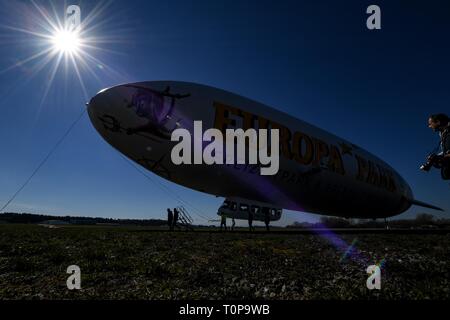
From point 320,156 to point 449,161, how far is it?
52.8 feet

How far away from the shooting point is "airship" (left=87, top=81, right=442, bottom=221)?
56.8 feet

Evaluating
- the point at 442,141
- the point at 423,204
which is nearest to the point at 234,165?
the point at 442,141

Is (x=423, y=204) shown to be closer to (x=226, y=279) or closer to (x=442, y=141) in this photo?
(x=442, y=141)

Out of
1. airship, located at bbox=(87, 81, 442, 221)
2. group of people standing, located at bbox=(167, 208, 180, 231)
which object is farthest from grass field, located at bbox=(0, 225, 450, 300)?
group of people standing, located at bbox=(167, 208, 180, 231)

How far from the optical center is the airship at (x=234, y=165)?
17.3 metres

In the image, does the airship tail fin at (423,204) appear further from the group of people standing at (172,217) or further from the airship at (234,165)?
the group of people standing at (172,217)

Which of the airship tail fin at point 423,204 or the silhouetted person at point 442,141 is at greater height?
the silhouetted person at point 442,141

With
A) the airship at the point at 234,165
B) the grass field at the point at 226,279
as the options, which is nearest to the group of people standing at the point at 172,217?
the airship at the point at 234,165

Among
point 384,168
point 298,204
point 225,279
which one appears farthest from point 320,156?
point 225,279

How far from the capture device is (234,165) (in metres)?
18.3

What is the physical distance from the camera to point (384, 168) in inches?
1266

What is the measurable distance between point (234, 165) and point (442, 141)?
11.9 metres

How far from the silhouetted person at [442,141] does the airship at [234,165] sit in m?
11.8

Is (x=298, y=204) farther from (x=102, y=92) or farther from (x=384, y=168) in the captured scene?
(x=102, y=92)
